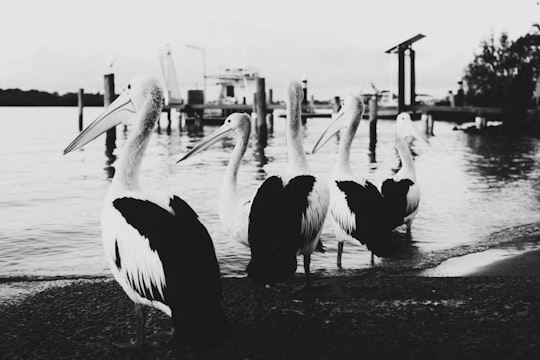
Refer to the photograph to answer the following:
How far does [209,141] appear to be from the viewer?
673 centimetres

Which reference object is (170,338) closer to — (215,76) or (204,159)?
(204,159)

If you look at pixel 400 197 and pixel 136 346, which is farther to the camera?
pixel 400 197

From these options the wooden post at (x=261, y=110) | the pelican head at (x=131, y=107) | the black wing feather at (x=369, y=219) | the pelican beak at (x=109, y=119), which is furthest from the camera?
the wooden post at (x=261, y=110)

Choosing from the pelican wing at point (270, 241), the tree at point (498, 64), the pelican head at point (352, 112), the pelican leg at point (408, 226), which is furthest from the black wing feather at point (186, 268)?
the tree at point (498, 64)

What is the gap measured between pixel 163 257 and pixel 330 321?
1.25 meters

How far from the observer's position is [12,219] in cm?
1046

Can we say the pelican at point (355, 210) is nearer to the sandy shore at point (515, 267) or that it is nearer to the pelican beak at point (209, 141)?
the sandy shore at point (515, 267)

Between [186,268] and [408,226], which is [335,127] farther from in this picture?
[186,268]

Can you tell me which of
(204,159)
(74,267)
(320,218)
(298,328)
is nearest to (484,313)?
(298,328)

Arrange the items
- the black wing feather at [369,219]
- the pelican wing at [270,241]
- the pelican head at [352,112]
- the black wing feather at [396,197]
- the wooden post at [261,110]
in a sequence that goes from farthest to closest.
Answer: the wooden post at [261,110]
the black wing feather at [396,197]
the pelican head at [352,112]
the black wing feather at [369,219]
the pelican wing at [270,241]

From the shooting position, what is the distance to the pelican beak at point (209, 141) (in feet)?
21.6

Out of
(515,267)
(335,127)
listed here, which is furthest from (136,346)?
(335,127)

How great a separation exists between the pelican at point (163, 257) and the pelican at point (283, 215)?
→ 43.7 inches

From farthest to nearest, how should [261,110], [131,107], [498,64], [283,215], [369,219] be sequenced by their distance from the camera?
[498,64] → [261,110] → [369,219] → [283,215] → [131,107]
